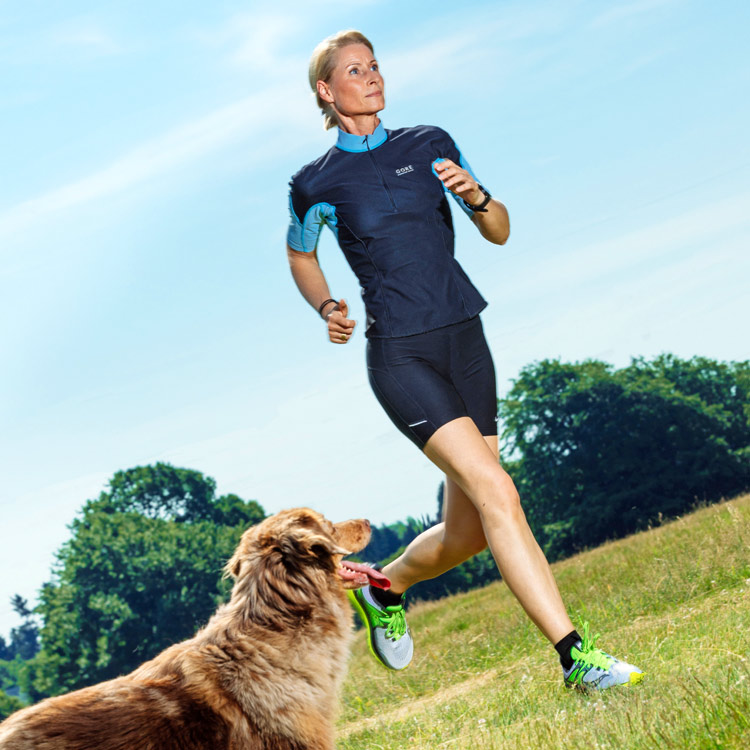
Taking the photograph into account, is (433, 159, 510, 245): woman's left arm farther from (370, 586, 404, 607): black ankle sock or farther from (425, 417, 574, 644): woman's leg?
(370, 586, 404, 607): black ankle sock

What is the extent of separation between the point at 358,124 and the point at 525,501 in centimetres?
6085

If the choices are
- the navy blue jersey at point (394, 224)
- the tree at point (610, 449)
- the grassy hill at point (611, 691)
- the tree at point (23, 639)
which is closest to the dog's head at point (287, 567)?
the grassy hill at point (611, 691)

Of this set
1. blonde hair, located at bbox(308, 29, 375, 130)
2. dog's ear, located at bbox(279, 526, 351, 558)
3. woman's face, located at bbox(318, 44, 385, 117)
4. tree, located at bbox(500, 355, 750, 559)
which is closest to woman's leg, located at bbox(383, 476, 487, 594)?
dog's ear, located at bbox(279, 526, 351, 558)

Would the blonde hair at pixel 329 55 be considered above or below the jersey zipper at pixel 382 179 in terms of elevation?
above

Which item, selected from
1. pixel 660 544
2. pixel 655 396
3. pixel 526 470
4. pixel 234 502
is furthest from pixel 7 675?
pixel 660 544

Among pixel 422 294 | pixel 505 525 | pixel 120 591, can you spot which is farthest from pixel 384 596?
pixel 120 591

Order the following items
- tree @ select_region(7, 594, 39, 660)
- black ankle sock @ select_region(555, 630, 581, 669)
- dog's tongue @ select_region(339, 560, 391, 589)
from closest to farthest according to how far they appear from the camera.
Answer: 1. dog's tongue @ select_region(339, 560, 391, 589)
2. black ankle sock @ select_region(555, 630, 581, 669)
3. tree @ select_region(7, 594, 39, 660)

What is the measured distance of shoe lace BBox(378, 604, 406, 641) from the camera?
6.39 m

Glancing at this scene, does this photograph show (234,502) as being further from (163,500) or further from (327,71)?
(327,71)

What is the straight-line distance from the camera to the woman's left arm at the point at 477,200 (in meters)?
5.16

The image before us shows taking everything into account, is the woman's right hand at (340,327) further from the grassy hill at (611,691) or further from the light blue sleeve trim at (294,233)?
the grassy hill at (611,691)

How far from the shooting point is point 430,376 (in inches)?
205

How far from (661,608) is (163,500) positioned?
60503 mm

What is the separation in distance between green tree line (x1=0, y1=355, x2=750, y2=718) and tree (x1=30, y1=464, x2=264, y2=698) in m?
0.09
